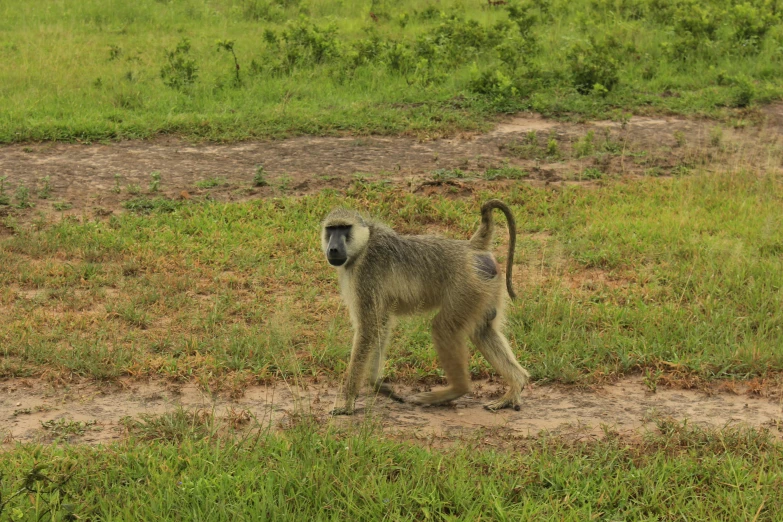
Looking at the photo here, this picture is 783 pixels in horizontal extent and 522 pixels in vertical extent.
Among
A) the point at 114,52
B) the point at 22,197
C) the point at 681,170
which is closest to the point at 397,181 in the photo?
the point at 681,170

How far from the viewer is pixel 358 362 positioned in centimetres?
493

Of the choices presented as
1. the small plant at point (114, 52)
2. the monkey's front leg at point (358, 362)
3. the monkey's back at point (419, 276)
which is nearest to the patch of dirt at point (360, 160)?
the small plant at point (114, 52)

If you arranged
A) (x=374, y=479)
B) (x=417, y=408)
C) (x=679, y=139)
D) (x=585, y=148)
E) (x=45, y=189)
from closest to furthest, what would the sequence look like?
(x=374, y=479) < (x=417, y=408) < (x=45, y=189) < (x=585, y=148) < (x=679, y=139)

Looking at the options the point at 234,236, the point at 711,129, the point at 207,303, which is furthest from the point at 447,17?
the point at 207,303

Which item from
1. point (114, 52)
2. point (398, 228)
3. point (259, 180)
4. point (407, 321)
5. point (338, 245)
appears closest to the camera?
point (338, 245)

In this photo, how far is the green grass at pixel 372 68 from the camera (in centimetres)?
1019

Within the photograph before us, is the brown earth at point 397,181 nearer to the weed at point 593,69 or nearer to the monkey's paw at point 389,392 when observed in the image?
the monkey's paw at point 389,392

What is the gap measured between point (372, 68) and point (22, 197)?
5204 millimetres

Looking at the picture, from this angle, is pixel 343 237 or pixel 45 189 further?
pixel 45 189

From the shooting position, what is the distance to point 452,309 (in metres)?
5.02

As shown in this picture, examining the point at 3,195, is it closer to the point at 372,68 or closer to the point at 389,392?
the point at 389,392

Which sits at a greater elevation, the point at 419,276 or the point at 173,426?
the point at 419,276

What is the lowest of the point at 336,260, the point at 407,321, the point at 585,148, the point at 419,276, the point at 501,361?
the point at 407,321

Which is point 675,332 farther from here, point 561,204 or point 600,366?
point 561,204
